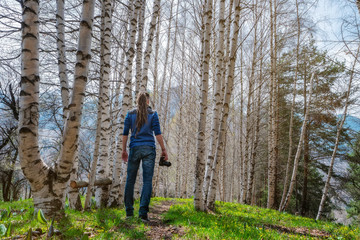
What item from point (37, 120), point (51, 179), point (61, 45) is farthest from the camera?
point (61, 45)

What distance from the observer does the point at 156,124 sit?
3.78 meters

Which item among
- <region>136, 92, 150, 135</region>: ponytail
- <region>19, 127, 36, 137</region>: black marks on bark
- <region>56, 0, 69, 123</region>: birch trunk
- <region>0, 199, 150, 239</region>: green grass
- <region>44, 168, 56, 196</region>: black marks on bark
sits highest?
<region>56, 0, 69, 123</region>: birch trunk

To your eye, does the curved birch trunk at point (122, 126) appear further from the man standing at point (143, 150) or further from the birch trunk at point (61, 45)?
the man standing at point (143, 150)

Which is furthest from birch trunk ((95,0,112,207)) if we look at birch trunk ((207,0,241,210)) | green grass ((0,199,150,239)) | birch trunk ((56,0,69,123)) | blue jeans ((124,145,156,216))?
birch trunk ((207,0,241,210))

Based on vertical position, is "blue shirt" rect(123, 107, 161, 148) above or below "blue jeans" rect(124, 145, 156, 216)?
above

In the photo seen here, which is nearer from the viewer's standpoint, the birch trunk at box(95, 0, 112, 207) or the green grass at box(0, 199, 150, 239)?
the green grass at box(0, 199, 150, 239)

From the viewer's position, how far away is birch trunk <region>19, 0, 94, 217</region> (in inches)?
105

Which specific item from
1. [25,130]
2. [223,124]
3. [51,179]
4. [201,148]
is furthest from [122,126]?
[25,130]

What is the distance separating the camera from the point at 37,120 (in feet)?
8.98

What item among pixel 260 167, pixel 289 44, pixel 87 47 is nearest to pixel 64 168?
pixel 87 47

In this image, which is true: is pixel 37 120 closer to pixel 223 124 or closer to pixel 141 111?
pixel 141 111

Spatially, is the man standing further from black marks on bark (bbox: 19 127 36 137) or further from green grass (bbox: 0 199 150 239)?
black marks on bark (bbox: 19 127 36 137)

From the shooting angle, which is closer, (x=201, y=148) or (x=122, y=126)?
(x=201, y=148)

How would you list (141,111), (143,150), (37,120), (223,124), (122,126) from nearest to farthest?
1. (37,120)
2. (143,150)
3. (141,111)
4. (223,124)
5. (122,126)
